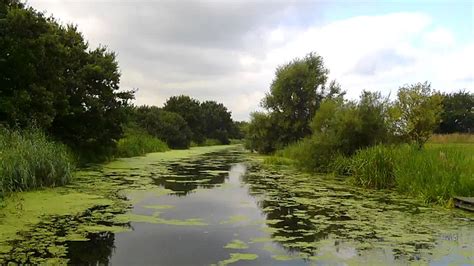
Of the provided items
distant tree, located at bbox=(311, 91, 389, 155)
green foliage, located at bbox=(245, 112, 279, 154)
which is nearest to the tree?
distant tree, located at bbox=(311, 91, 389, 155)

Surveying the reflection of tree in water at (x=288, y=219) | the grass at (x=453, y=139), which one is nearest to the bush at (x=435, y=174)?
the reflection of tree in water at (x=288, y=219)

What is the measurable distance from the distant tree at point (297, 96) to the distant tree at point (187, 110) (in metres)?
19.9

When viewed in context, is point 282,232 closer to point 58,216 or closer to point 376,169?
point 58,216

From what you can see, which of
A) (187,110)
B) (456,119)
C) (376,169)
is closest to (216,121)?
(187,110)

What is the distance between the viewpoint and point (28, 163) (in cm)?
988

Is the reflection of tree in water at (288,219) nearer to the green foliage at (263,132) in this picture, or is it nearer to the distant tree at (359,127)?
the distant tree at (359,127)

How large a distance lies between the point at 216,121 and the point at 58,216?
57.4m

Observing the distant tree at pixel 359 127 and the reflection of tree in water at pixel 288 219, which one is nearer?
the reflection of tree in water at pixel 288 219

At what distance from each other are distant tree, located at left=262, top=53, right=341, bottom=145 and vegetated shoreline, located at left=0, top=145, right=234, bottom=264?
19.3 m

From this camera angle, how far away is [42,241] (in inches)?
222

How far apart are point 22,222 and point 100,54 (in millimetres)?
14503

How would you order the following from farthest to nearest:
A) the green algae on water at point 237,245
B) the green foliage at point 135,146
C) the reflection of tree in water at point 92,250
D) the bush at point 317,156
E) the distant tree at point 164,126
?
the distant tree at point 164,126 < the green foliage at point 135,146 < the bush at point 317,156 < the green algae on water at point 237,245 < the reflection of tree in water at point 92,250

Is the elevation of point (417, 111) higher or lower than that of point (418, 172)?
higher

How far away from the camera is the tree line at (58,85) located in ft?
42.5
